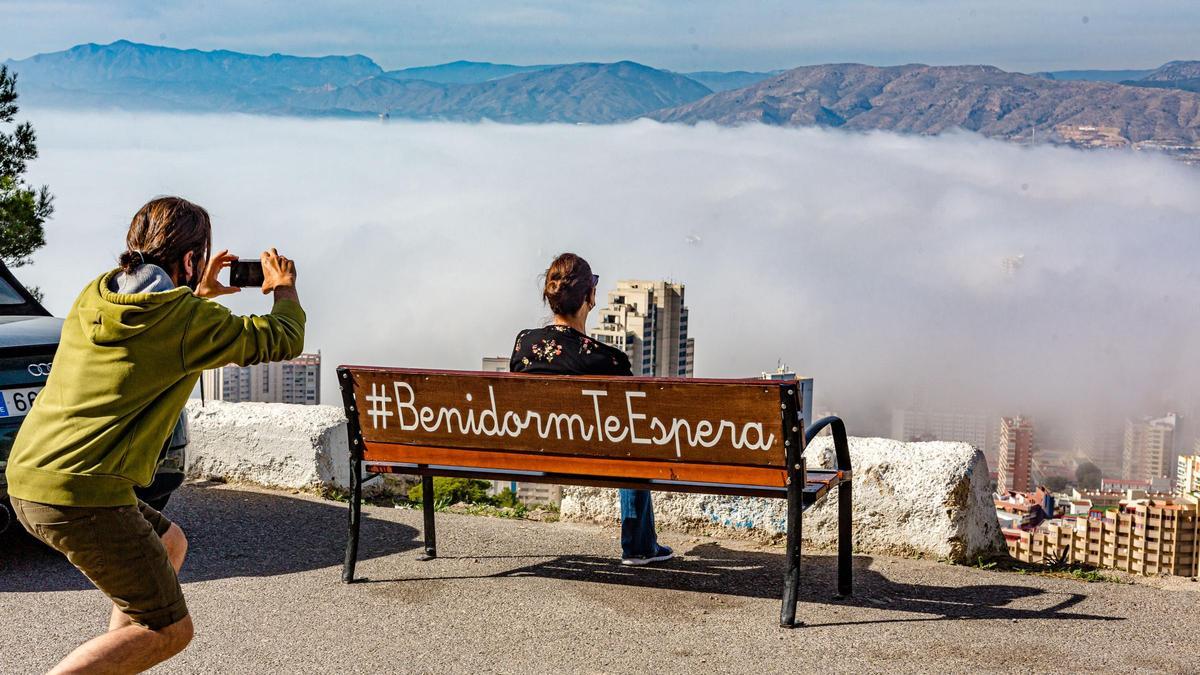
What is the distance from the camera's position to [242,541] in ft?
21.4

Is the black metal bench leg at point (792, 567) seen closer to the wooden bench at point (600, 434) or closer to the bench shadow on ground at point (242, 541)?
the wooden bench at point (600, 434)

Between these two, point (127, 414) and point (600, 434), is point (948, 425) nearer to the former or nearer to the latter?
point (600, 434)

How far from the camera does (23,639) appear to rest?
479cm

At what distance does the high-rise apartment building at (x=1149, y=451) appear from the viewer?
349 ft

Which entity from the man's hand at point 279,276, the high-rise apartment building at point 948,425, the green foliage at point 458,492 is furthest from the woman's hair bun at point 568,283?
the high-rise apartment building at point 948,425

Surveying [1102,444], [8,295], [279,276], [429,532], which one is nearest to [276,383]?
[8,295]

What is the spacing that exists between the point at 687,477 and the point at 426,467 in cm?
124

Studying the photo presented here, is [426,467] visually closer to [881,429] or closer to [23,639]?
[23,639]

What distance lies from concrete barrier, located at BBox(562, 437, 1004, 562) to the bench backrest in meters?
1.48

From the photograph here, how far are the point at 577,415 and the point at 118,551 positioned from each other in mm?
2472

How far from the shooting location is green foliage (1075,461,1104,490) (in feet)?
288

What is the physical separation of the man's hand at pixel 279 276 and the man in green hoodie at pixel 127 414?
21cm

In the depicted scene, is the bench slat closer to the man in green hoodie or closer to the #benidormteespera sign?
the #benidormteespera sign

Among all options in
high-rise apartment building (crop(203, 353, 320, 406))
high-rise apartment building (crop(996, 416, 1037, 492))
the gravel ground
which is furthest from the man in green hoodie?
high-rise apartment building (crop(996, 416, 1037, 492))
